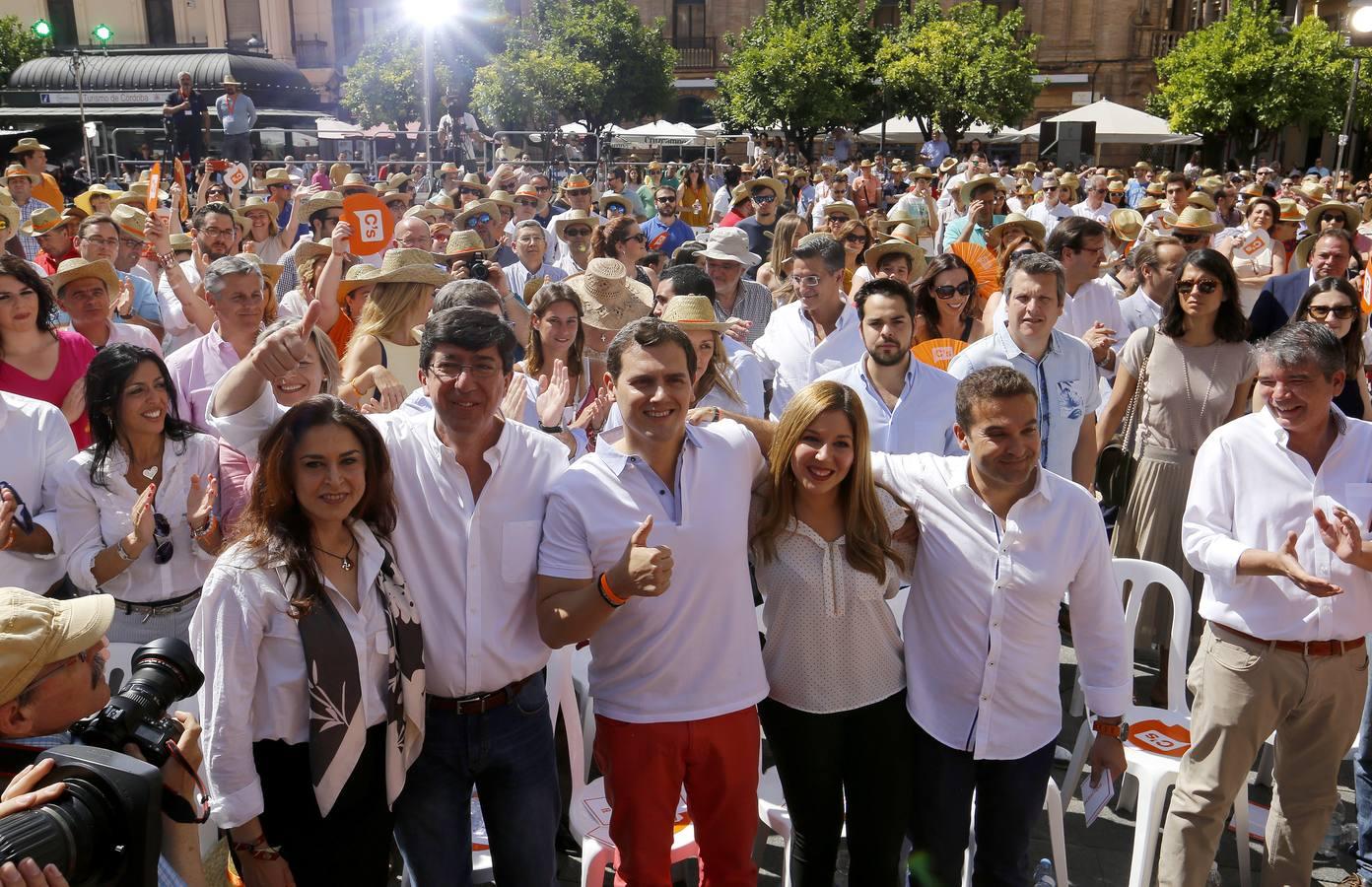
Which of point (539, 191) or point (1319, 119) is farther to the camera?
point (1319, 119)

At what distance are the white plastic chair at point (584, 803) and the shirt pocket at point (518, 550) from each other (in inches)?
24.2

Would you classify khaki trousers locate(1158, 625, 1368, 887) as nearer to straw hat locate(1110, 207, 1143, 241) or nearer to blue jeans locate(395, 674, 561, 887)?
blue jeans locate(395, 674, 561, 887)

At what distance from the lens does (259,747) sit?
2770 millimetres

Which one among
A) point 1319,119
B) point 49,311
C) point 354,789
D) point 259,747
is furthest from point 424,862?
point 1319,119

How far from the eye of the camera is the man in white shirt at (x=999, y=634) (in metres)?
3.06

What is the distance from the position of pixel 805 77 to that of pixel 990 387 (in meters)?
33.8

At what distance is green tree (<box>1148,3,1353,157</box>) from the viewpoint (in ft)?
101

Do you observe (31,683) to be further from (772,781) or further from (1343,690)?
(1343,690)

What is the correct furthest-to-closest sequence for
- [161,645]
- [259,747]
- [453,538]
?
[453,538] < [259,747] < [161,645]

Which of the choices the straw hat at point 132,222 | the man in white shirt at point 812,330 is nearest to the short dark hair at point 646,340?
the man in white shirt at point 812,330

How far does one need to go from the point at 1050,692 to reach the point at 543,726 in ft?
4.66

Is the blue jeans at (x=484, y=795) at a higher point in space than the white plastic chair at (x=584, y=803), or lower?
higher

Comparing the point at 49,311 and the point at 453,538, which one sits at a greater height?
the point at 49,311

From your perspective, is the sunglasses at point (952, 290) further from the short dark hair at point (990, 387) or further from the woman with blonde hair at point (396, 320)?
the short dark hair at point (990, 387)
